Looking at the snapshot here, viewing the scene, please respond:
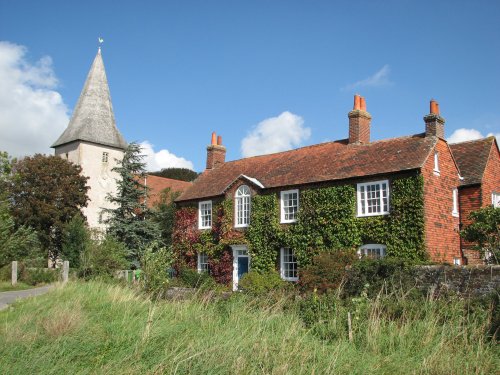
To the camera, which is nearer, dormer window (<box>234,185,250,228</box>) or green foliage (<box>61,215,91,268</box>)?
dormer window (<box>234,185,250,228</box>)

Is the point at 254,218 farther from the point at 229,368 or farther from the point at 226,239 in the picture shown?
the point at 229,368

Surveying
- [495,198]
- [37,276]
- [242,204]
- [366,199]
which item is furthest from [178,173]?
[366,199]

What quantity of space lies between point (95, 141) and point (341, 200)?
28.9 m

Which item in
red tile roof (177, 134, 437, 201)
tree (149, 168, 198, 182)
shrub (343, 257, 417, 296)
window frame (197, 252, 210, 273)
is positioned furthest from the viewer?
tree (149, 168, 198, 182)

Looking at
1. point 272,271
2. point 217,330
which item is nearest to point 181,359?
point 217,330

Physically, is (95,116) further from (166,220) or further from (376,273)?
(376,273)

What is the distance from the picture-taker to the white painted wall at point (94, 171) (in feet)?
145

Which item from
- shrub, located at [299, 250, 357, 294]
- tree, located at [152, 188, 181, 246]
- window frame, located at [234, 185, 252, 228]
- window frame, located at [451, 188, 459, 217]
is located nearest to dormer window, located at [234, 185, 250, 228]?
window frame, located at [234, 185, 252, 228]

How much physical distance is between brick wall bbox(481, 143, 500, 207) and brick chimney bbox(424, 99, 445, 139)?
10.5 ft

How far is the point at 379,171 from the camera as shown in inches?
867

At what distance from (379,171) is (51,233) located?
2706 cm

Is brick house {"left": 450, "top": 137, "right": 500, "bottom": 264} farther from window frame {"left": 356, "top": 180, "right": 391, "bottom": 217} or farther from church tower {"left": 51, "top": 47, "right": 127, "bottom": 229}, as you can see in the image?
church tower {"left": 51, "top": 47, "right": 127, "bottom": 229}

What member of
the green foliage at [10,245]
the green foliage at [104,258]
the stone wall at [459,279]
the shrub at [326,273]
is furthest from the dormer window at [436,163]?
the green foliage at [10,245]

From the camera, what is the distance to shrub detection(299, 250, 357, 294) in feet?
58.1
